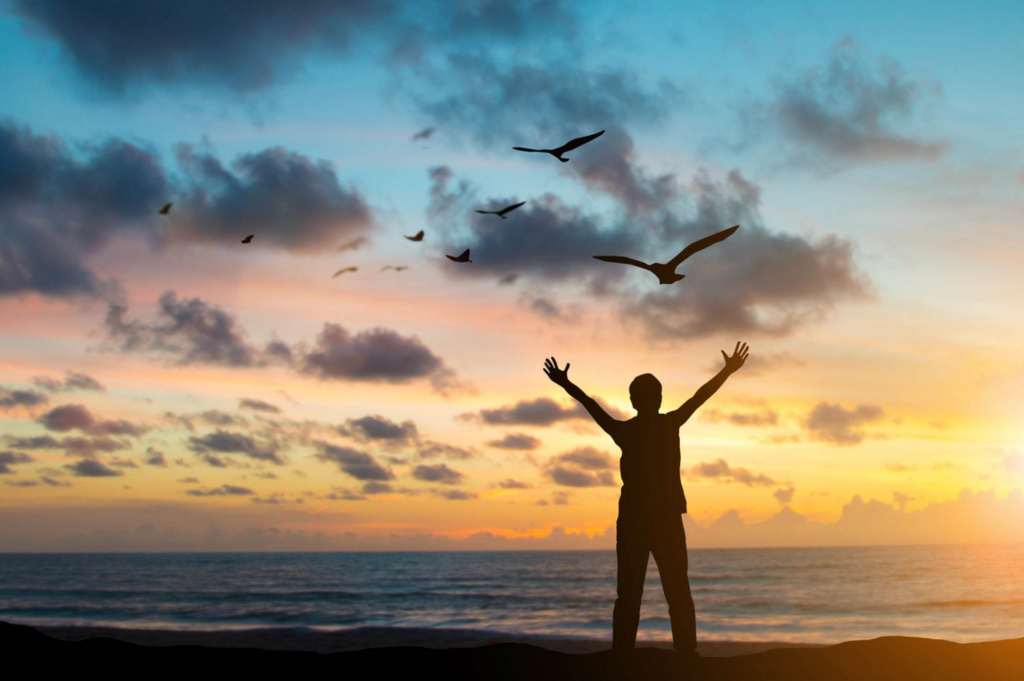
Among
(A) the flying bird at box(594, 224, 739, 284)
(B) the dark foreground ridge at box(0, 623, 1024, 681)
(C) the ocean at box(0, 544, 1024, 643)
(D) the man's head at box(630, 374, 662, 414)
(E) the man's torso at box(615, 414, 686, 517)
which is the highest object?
(A) the flying bird at box(594, 224, 739, 284)

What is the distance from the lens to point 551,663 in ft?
22.4

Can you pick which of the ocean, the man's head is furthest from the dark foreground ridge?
the ocean

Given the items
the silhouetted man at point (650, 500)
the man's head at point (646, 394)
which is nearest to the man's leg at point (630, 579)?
the silhouetted man at point (650, 500)

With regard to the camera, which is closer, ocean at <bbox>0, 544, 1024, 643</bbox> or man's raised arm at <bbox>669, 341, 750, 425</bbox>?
man's raised arm at <bbox>669, 341, 750, 425</bbox>

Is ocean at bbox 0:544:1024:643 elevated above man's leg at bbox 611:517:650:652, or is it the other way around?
man's leg at bbox 611:517:650:652

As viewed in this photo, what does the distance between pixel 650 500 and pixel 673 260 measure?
2.16 metres

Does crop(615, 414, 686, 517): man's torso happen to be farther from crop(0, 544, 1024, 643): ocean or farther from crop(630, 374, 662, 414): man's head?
crop(0, 544, 1024, 643): ocean

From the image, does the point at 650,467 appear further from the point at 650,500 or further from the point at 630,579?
the point at 630,579

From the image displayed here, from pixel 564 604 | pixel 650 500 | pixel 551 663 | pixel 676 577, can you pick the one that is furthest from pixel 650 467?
pixel 564 604

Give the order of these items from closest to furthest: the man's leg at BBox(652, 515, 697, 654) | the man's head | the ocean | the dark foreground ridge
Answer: the dark foreground ridge
the man's leg at BBox(652, 515, 697, 654)
the man's head
the ocean

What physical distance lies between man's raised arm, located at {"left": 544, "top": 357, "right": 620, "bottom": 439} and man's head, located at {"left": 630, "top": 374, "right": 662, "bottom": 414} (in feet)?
0.78

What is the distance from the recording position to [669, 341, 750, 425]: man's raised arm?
716 centimetres

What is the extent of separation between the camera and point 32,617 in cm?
3278

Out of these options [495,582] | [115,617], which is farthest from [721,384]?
[495,582]
